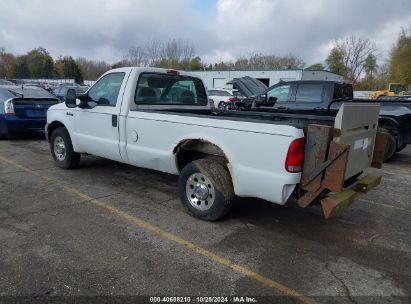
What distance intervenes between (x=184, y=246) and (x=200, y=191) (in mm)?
833

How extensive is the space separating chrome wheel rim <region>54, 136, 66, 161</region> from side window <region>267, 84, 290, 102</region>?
5588mm

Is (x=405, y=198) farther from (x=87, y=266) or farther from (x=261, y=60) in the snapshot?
(x=261, y=60)

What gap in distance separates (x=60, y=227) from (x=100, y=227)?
0.46 metres

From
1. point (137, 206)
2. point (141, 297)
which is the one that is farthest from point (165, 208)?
point (141, 297)

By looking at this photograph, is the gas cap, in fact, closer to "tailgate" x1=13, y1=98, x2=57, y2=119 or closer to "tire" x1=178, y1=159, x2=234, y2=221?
"tire" x1=178, y1=159, x2=234, y2=221

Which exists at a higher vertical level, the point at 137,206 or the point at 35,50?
the point at 35,50

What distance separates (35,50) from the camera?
317 ft

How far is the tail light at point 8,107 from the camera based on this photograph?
964 cm

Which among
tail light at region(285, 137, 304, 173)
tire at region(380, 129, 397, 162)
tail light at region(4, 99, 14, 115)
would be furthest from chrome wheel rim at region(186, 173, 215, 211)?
tail light at region(4, 99, 14, 115)

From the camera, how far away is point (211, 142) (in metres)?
4.17

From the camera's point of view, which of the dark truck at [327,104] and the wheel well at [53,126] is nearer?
the wheel well at [53,126]

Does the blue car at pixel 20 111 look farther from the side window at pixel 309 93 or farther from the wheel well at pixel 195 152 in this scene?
the side window at pixel 309 93

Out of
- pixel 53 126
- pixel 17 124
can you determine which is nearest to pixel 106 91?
pixel 53 126

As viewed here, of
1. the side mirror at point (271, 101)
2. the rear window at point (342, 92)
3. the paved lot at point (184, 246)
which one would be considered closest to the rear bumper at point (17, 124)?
the paved lot at point (184, 246)
